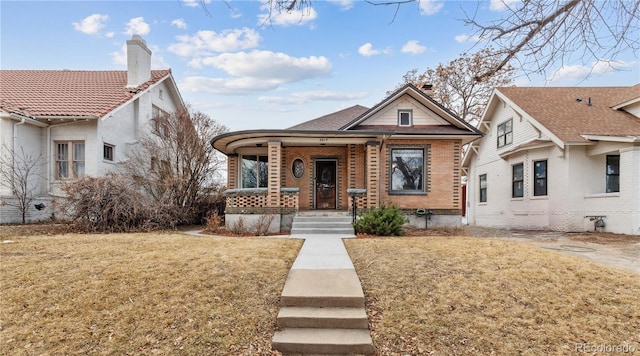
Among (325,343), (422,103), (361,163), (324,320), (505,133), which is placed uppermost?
(422,103)

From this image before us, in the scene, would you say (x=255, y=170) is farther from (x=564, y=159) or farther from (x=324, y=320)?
(x=564, y=159)

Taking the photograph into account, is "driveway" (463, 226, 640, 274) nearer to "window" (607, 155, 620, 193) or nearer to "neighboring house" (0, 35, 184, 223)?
"window" (607, 155, 620, 193)

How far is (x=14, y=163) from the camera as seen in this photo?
1185 centimetres

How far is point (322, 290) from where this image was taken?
4.64 metres

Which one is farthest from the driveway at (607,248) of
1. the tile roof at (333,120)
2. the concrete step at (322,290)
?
the tile roof at (333,120)

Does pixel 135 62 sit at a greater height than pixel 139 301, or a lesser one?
greater

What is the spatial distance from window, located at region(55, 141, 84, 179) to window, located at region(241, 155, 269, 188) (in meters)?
6.65

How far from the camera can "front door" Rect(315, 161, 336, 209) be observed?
1357 centimetres

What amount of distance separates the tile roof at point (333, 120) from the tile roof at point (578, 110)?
7287mm

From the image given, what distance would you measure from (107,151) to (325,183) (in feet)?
32.2

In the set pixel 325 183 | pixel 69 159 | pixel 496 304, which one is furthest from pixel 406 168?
pixel 69 159

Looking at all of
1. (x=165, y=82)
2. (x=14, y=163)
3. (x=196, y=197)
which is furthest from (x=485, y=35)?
(x=165, y=82)

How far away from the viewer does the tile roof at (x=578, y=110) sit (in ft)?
39.5

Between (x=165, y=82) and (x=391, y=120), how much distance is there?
13338mm
